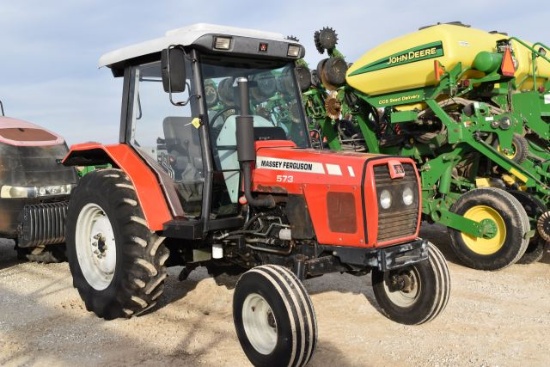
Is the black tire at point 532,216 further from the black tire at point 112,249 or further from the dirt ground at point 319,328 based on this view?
the black tire at point 112,249

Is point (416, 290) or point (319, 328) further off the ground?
point (416, 290)

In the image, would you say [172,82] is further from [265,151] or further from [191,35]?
[265,151]

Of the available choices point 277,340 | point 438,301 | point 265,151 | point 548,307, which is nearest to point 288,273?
point 277,340

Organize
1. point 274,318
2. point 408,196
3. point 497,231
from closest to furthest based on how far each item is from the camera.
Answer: point 274,318
point 408,196
point 497,231

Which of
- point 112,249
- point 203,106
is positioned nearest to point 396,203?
point 203,106

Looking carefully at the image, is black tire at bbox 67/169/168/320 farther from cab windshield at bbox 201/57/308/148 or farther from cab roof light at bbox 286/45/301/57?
cab roof light at bbox 286/45/301/57

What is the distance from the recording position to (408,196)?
366 centimetres

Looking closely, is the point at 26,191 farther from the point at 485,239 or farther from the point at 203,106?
the point at 485,239

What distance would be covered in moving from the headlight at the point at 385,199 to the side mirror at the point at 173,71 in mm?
1453

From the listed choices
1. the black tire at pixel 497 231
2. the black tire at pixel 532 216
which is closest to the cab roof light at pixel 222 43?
the black tire at pixel 497 231

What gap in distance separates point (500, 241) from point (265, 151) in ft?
10.8

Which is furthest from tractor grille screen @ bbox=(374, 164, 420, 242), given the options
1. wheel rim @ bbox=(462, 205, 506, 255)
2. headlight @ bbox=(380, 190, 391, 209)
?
wheel rim @ bbox=(462, 205, 506, 255)

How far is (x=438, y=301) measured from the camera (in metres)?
3.90

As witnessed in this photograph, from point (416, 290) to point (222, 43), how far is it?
7.42ft
